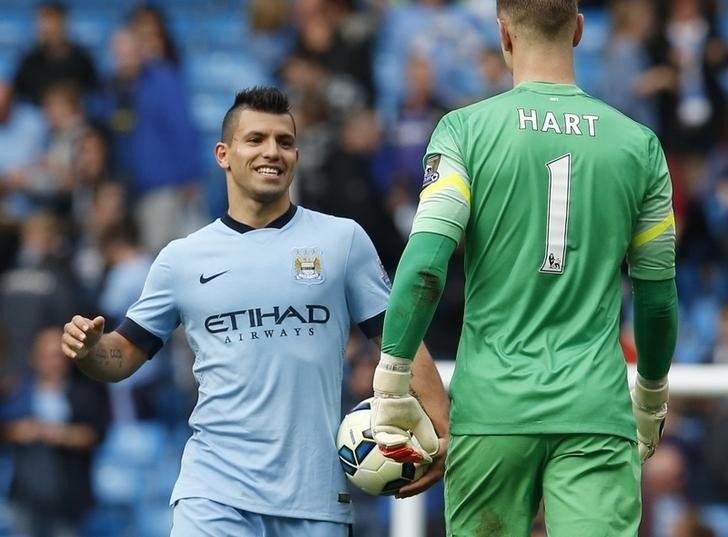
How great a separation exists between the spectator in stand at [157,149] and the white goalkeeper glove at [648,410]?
24.5ft

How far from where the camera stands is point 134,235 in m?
12.0

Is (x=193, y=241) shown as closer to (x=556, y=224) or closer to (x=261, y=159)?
(x=261, y=159)

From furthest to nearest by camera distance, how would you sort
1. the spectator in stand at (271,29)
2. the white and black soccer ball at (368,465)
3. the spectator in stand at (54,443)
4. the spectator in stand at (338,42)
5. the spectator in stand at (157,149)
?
1. the spectator in stand at (271,29)
2. the spectator in stand at (338,42)
3. the spectator in stand at (157,149)
4. the spectator in stand at (54,443)
5. the white and black soccer ball at (368,465)

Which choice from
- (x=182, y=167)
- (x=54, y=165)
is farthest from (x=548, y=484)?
(x=54, y=165)

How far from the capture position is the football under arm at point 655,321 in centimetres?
520

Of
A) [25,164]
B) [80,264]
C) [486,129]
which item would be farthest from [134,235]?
[486,129]

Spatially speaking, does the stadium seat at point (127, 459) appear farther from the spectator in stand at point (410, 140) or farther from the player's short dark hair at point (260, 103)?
the player's short dark hair at point (260, 103)

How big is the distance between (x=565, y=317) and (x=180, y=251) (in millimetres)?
1615

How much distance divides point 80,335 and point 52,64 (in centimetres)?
822

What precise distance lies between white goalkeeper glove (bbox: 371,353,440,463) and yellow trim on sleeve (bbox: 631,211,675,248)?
33.4 inches

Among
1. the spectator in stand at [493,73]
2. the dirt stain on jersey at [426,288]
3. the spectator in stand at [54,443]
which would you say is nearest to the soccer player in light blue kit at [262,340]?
the dirt stain on jersey at [426,288]

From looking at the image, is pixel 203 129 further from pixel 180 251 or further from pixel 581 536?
pixel 581 536

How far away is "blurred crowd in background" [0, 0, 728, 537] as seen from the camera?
1095cm

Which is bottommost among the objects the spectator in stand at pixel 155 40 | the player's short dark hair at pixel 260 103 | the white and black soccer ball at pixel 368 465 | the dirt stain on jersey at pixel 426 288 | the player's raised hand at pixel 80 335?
the white and black soccer ball at pixel 368 465
